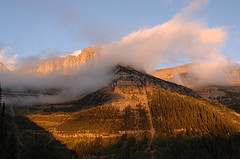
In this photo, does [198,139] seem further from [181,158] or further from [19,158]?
[19,158]

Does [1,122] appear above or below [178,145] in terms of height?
above

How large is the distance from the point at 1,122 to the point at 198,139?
6903 inches

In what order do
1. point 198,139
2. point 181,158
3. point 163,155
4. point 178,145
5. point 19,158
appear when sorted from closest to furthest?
point 19,158 < point 181,158 < point 163,155 < point 178,145 < point 198,139

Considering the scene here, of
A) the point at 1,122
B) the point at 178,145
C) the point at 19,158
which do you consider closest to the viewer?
the point at 19,158

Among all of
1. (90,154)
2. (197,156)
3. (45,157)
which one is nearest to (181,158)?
(197,156)

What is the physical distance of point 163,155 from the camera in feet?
556

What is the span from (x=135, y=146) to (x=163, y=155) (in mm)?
34018

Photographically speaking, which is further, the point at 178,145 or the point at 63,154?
the point at 63,154

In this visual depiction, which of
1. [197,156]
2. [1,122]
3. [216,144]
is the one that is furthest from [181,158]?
[1,122]

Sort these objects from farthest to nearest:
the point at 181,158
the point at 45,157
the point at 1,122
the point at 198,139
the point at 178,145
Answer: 1. the point at 198,139
2. the point at 178,145
3. the point at 181,158
4. the point at 1,122
5. the point at 45,157

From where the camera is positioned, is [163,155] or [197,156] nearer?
[197,156]

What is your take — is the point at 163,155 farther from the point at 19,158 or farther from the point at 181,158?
the point at 19,158

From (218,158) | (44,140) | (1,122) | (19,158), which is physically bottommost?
(218,158)

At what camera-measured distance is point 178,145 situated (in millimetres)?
181625
